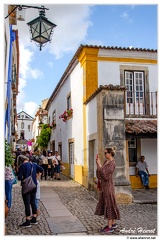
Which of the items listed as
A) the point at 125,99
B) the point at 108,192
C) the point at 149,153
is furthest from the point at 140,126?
the point at 108,192

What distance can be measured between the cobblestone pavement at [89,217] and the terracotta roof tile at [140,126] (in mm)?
2446

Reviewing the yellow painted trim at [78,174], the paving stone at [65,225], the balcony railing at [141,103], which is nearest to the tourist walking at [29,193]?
the paving stone at [65,225]

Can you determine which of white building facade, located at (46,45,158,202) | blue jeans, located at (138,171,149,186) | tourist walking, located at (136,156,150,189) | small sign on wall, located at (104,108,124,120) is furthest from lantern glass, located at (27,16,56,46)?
blue jeans, located at (138,171,149,186)

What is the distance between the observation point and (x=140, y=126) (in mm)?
10344

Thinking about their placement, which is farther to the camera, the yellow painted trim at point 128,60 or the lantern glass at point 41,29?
the yellow painted trim at point 128,60

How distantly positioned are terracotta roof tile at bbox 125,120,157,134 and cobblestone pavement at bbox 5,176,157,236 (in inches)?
96.3

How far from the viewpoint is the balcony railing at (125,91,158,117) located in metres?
12.0

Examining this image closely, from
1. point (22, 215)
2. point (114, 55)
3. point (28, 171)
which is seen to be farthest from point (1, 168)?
point (114, 55)

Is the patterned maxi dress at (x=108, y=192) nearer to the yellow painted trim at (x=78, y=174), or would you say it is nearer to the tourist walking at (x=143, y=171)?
the tourist walking at (x=143, y=171)

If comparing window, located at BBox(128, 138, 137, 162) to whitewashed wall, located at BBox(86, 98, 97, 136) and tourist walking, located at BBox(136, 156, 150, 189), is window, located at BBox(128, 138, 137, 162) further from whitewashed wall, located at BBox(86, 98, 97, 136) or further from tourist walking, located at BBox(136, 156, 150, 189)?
whitewashed wall, located at BBox(86, 98, 97, 136)

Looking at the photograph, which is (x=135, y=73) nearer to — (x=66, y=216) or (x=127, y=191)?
(x=127, y=191)

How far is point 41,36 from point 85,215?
169 inches

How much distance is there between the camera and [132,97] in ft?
39.7

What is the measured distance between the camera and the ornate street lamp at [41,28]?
605 cm
